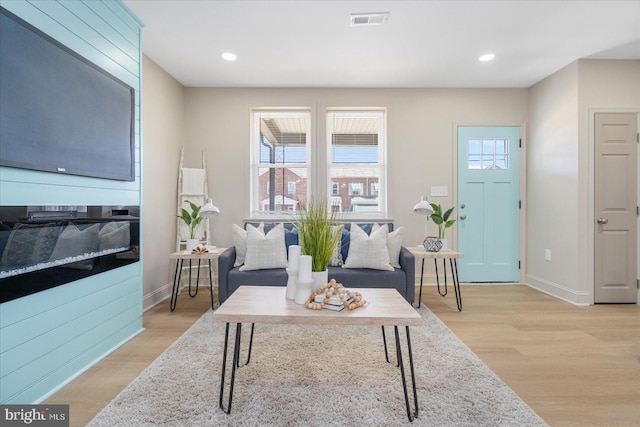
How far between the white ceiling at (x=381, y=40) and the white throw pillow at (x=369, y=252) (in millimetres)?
1862

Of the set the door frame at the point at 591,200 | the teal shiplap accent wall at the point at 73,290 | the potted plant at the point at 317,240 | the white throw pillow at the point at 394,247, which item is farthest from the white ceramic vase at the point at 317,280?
the door frame at the point at 591,200

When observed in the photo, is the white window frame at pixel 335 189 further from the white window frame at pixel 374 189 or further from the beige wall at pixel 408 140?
the beige wall at pixel 408 140

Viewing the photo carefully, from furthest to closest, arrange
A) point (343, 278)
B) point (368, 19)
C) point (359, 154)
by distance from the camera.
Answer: point (359, 154)
point (343, 278)
point (368, 19)

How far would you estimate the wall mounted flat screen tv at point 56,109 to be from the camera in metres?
1.44

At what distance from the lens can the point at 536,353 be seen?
2205 millimetres

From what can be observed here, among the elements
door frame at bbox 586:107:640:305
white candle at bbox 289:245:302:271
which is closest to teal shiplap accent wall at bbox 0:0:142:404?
white candle at bbox 289:245:302:271

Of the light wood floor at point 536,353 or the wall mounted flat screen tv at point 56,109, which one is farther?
the light wood floor at point 536,353

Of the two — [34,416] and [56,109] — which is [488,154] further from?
[34,416]

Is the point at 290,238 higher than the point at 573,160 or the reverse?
the reverse

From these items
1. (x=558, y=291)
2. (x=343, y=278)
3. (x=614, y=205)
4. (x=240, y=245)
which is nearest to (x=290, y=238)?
(x=240, y=245)

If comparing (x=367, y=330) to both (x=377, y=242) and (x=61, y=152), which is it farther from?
(x=61, y=152)

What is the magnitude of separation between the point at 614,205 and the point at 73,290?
490cm

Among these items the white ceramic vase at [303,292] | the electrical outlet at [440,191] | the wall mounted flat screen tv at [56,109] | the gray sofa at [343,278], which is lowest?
the gray sofa at [343,278]

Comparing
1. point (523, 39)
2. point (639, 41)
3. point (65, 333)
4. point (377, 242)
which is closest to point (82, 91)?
point (65, 333)
